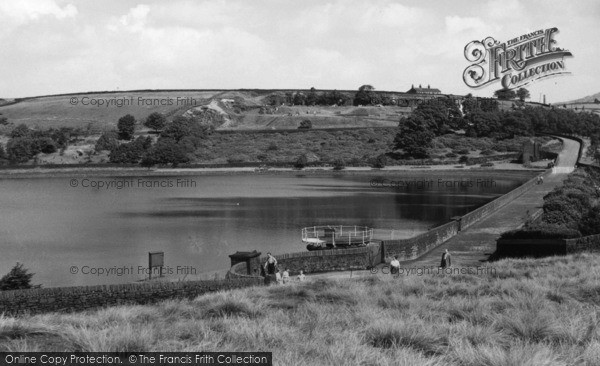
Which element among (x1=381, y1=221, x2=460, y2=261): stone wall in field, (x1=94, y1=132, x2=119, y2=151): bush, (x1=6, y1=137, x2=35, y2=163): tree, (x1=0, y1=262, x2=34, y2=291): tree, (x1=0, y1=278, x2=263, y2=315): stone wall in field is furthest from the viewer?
(x1=94, y1=132, x2=119, y2=151): bush

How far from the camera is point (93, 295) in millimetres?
16062

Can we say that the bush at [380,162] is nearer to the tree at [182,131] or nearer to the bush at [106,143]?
the tree at [182,131]

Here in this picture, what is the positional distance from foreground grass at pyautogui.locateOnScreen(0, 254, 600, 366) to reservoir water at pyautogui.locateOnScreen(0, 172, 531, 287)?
19.0 metres

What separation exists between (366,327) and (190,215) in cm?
5278

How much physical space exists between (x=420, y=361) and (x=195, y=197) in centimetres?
7516

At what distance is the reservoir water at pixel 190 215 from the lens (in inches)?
1513

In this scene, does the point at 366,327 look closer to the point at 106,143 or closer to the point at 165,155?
the point at 165,155

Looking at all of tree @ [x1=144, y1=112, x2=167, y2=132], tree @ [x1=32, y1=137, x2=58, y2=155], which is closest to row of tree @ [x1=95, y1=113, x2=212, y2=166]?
tree @ [x1=144, y1=112, x2=167, y2=132]

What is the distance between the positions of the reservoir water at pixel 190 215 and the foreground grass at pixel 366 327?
1902 cm

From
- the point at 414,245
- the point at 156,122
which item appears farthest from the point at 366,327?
the point at 156,122

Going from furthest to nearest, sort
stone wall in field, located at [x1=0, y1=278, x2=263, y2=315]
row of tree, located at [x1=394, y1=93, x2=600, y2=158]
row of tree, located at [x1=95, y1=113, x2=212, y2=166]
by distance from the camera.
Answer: row of tree, located at [x1=95, y1=113, x2=212, y2=166]
row of tree, located at [x1=394, y1=93, x2=600, y2=158]
stone wall in field, located at [x1=0, y1=278, x2=263, y2=315]

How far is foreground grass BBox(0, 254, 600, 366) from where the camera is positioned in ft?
25.4

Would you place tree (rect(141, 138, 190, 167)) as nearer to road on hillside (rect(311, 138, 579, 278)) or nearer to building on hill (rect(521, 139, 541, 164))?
building on hill (rect(521, 139, 541, 164))

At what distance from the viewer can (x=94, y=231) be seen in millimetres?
51500
